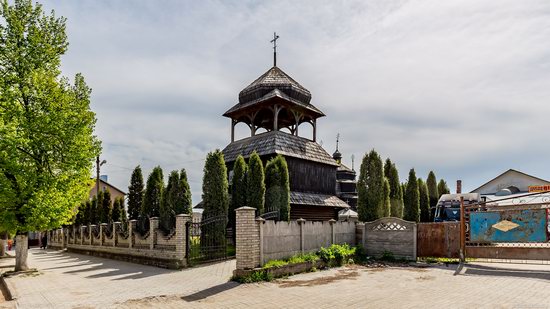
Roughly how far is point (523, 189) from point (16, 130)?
4188 centimetres

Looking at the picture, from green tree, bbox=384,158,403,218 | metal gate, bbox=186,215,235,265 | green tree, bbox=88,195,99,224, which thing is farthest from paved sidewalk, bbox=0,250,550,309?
green tree, bbox=88,195,99,224

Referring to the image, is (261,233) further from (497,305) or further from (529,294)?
(529,294)

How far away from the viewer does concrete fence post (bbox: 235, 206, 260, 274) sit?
36.0 feet

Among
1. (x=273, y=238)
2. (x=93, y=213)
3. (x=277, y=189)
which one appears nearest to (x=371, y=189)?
(x=277, y=189)

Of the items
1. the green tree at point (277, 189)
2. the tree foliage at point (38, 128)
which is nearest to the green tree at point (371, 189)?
the green tree at point (277, 189)

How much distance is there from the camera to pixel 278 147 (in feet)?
76.2

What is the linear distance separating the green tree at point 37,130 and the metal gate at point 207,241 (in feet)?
16.1

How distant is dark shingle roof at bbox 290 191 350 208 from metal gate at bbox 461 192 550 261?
33.8 feet

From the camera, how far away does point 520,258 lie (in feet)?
43.0

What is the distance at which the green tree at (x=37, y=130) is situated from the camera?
13.4 meters

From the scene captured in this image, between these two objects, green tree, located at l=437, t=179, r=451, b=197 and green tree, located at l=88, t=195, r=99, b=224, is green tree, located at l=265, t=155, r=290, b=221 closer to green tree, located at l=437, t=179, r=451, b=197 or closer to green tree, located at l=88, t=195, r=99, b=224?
green tree, located at l=88, t=195, r=99, b=224

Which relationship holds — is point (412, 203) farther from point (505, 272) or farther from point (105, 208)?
point (105, 208)

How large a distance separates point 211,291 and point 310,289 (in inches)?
102

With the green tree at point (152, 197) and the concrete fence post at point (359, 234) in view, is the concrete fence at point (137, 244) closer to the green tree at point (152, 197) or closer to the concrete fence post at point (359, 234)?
the green tree at point (152, 197)
